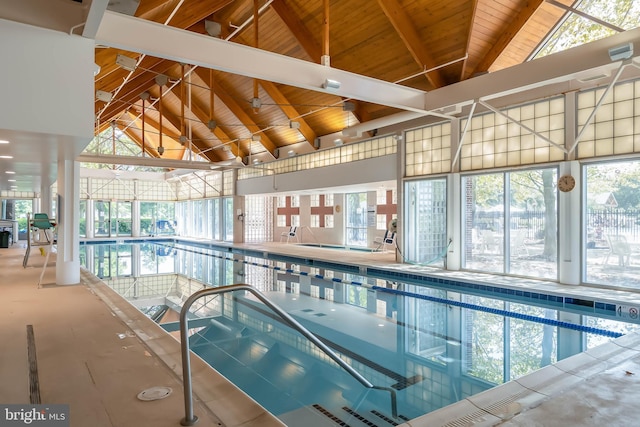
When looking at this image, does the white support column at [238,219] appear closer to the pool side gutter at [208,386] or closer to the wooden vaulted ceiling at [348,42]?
the wooden vaulted ceiling at [348,42]

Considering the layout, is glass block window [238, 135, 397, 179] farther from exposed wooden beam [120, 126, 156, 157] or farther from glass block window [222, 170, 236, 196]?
exposed wooden beam [120, 126, 156, 157]

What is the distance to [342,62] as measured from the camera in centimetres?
1012

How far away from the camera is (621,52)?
16.0 feet

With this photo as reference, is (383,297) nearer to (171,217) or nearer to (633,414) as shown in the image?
(633,414)

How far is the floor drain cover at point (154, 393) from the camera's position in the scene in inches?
92.0

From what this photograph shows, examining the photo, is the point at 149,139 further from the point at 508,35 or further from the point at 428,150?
the point at 508,35

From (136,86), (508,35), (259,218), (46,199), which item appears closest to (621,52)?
(508,35)

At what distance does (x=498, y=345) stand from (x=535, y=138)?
4.41 m

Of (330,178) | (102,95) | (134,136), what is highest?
(134,136)

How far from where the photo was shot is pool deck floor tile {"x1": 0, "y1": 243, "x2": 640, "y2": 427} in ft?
7.22

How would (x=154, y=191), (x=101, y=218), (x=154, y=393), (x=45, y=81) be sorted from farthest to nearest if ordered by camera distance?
(x=154, y=191) → (x=101, y=218) → (x=45, y=81) → (x=154, y=393)

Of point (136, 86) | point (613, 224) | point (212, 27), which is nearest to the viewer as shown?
point (613, 224)

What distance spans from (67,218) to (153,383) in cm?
426

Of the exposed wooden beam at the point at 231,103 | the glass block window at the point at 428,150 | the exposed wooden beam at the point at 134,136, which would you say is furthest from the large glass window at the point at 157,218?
the glass block window at the point at 428,150
